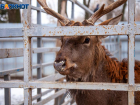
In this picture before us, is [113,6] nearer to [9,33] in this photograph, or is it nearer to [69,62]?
[69,62]

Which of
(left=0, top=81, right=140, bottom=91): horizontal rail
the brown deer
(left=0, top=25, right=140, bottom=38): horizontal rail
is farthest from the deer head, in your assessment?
(left=0, top=25, right=140, bottom=38): horizontal rail

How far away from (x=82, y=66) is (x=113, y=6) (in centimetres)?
105

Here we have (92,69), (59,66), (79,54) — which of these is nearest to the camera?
(59,66)

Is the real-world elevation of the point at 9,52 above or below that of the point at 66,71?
above

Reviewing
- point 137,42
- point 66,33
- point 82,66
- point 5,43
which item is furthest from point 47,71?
point 66,33

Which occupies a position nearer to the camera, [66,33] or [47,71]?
[66,33]

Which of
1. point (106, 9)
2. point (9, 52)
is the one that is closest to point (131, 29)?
point (106, 9)

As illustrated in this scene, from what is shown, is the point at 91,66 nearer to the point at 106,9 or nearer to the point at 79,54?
the point at 79,54

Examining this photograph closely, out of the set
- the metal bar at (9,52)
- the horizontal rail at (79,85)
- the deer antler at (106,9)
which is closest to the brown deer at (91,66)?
the deer antler at (106,9)

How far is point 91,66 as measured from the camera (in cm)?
261

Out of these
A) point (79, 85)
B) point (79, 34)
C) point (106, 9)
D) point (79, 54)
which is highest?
point (106, 9)

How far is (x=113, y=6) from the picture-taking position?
2402 millimetres

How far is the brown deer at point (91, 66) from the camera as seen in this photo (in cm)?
222

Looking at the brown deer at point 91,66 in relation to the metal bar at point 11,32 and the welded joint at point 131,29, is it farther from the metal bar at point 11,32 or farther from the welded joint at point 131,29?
the welded joint at point 131,29
